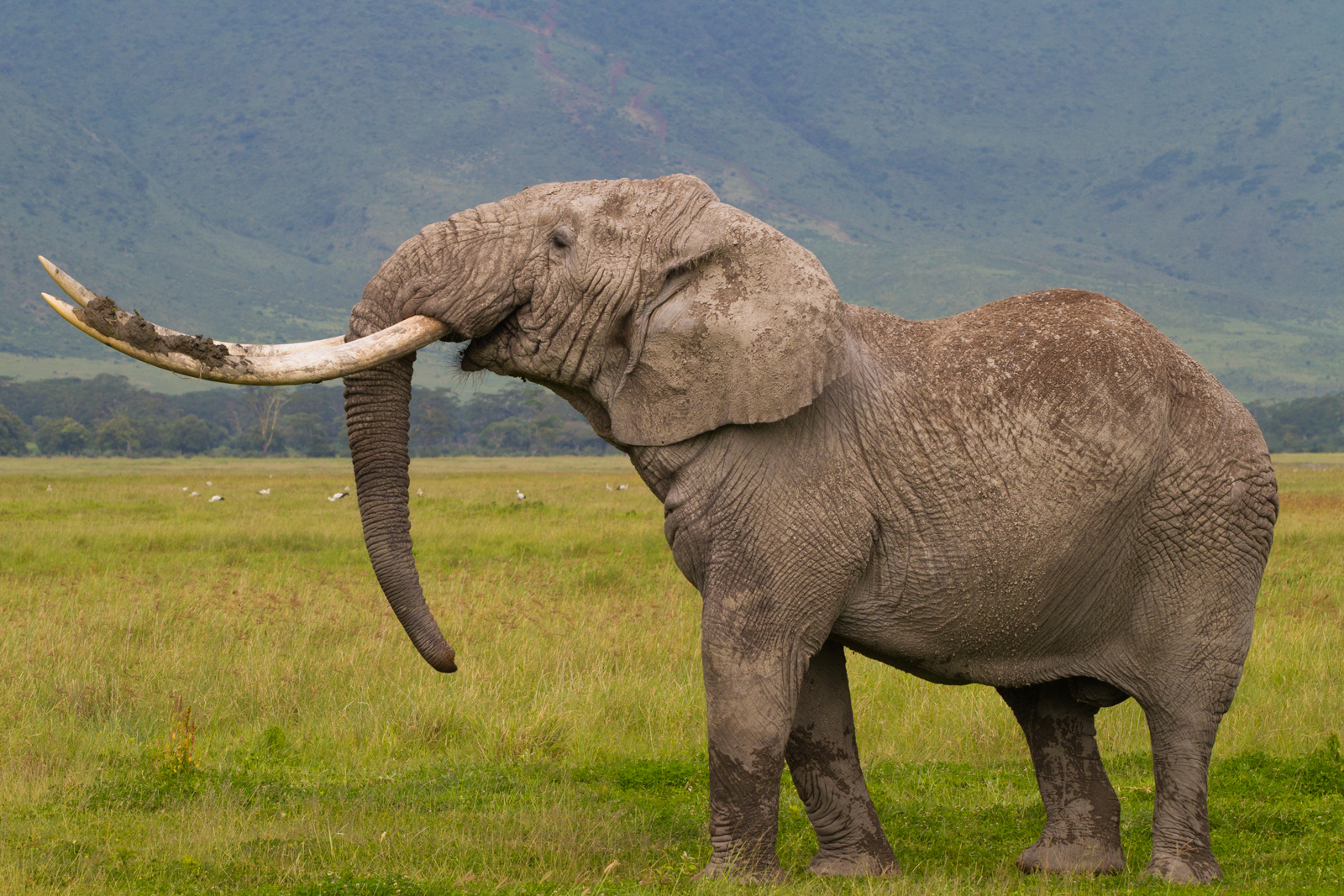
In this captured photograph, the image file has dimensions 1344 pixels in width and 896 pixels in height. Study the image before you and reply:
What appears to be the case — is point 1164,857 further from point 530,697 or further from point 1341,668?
point 1341,668

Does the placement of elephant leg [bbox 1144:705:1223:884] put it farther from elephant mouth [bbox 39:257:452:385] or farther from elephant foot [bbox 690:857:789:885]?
elephant mouth [bbox 39:257:452:385]

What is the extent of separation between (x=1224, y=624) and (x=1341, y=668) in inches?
217

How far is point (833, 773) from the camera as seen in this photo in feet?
19.6

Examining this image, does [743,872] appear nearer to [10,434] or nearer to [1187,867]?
[1187,867]

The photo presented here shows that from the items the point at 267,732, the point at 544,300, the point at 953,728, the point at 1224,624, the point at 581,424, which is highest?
A: the point at 581,424

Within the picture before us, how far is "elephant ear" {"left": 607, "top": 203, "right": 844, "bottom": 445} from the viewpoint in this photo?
17.0 feet

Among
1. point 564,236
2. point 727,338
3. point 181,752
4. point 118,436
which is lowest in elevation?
point 181,752

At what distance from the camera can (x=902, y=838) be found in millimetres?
6652

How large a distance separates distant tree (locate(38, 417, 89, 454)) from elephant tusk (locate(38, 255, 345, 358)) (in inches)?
4512

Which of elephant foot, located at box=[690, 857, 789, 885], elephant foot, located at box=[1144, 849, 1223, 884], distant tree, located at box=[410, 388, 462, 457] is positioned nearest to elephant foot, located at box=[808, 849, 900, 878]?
elephant foot, located at box=[690, 857, 789, 885]

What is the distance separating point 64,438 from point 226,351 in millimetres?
116720

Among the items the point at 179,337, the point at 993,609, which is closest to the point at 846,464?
the point at 993,609

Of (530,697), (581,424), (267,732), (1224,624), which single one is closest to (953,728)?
(530,697)

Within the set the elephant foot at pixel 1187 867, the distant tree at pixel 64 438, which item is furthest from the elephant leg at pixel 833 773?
the distant tree at pixel 64 438
